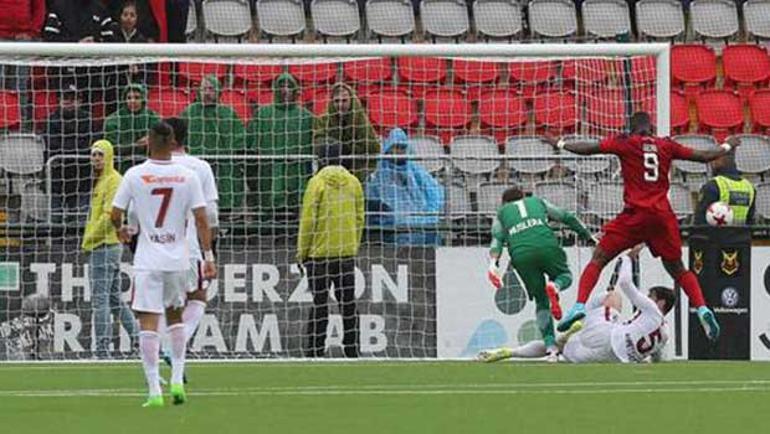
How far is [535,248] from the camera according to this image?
65.3ft

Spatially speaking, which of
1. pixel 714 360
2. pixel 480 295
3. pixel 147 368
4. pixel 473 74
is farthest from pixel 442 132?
pixel 147 368

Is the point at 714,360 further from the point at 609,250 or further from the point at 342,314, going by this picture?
the point at 342,314

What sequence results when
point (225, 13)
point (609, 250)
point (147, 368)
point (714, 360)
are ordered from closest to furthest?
point (147, 368) → point (609, 250) → point (714, 360) → point (225, 13)

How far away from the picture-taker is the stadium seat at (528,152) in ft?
73.8

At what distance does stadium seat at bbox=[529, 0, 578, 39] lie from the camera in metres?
28.1

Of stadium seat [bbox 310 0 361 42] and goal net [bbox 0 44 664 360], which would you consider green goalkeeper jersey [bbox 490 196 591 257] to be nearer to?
goal net [bbox 0 44 664 360]

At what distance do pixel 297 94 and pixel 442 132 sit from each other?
72.1 inches

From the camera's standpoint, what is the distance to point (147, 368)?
45.5 ft

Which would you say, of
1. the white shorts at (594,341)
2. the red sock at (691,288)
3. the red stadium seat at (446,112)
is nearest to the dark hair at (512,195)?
the white shorts at (594,341)

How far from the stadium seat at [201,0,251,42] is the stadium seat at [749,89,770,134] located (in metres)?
6.38

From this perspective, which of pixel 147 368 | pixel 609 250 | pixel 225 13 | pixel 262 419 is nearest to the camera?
pixel 262 419

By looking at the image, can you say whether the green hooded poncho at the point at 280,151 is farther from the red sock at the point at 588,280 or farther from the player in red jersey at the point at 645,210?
the red sock at the point at 588,280

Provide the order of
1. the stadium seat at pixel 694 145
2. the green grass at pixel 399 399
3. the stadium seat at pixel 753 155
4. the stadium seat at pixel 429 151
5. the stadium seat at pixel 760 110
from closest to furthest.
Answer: the green grass at pixel 399 399, the stadium seat at pixel 429 151, the stadium seat at pixel 694 145, the stadium seat at pixel 753 155, the stadium seat at pixel 760 110

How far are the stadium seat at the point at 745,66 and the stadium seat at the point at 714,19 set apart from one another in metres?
0.67
